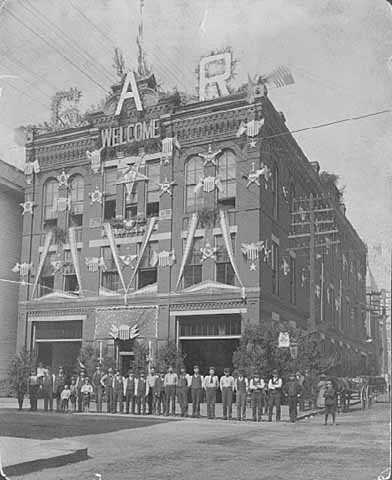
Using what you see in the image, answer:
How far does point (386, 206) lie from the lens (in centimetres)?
359

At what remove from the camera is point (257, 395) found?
3.93 metres

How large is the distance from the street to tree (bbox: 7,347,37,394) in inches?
30.3

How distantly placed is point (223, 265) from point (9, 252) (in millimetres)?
1463

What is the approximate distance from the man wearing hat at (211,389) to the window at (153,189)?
97 centimetres

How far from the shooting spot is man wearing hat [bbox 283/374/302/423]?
379 cm

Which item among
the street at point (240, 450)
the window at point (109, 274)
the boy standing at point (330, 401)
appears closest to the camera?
the street at point (240, 450)

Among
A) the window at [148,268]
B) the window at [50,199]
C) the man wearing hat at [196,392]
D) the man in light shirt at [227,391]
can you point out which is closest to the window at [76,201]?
the window at [50,199]

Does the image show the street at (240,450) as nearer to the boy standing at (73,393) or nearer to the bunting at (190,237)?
the boy standing at (73,393)

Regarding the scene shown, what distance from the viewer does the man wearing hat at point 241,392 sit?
3.90m

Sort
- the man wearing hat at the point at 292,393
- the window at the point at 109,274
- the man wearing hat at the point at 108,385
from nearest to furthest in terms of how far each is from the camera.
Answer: the man wearing hat at the point at 292,393, the man wearing hat at the point at 108,385, the window at the point at 109,274

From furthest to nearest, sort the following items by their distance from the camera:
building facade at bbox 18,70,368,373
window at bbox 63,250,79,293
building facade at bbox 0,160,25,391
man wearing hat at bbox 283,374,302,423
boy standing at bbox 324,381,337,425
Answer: building facade at bbox 0,160,25,391 → window at bbox 63,250,79,293 → building facade at bbox 18,70,368,373 → man wearing hat at bbox 283,374,302,423 → boy standing at bbox 324,381,337,425

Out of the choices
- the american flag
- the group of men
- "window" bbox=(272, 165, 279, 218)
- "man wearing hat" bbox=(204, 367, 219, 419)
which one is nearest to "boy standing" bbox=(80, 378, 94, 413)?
the group of men

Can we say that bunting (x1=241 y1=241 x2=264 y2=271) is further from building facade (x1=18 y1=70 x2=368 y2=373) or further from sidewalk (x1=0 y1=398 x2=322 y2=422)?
sidewalk (x1=0 y1=398 x2=322 y2=422)

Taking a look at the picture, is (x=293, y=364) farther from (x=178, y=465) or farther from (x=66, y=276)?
(x=66, y=276)
